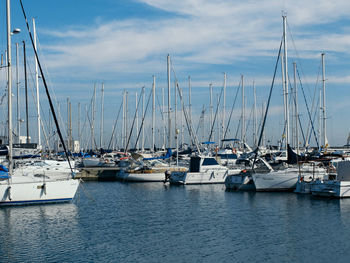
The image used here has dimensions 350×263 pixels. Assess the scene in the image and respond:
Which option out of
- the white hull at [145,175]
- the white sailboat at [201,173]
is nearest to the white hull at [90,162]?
the white hull at [145,175]

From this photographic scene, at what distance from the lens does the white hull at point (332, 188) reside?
110 ft

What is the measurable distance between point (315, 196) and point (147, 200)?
1240 cm

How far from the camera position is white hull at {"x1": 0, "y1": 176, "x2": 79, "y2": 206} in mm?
29688

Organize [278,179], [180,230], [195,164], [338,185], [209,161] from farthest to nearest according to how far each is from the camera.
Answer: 1. [209,161]
2. [195,164]
3. [278,179]
4. [338,185]
5. [180,230]

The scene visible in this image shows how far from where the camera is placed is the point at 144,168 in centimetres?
5316

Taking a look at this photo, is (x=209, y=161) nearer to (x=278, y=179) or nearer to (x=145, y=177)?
(x=145, y=177)

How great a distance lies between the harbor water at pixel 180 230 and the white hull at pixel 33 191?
569 mm

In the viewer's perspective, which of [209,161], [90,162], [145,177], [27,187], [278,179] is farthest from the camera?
[90,162]

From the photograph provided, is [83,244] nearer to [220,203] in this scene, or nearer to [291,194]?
[220,203]

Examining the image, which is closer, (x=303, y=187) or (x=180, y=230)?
(x=180, y=230)

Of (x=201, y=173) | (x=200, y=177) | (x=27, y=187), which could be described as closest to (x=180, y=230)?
(x=27, y=187)

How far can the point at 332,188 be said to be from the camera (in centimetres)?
3394

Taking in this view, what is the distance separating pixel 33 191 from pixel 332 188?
20.2 m

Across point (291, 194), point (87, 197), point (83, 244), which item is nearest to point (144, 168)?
point (87, 197)
